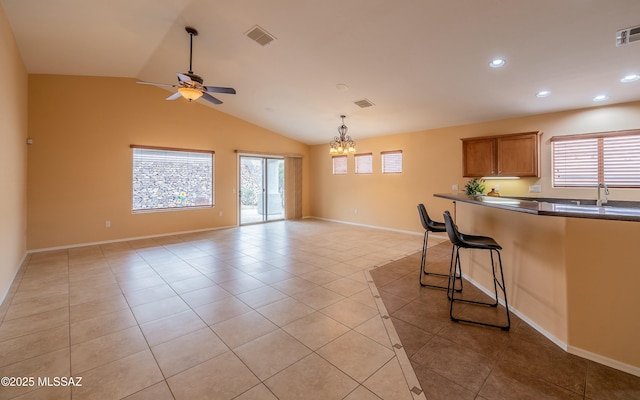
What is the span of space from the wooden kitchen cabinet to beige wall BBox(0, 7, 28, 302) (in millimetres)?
7405

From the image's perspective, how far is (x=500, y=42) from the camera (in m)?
3.17

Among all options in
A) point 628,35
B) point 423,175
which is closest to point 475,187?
point 423,175

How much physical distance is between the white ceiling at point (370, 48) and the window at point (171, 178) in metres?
1.87

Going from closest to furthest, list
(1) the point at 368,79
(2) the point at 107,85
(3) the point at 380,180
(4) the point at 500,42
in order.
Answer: (4) the point at 500,42 < (1) the point at 368,79 < (2) the point at 107,85 < (3) the point at 380,180

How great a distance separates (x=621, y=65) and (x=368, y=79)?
326 centimetres

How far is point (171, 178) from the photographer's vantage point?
6.82m

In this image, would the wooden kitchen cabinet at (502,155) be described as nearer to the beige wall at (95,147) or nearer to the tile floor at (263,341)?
the tile floor at (263,341)

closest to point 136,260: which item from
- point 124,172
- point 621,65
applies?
point 124,172

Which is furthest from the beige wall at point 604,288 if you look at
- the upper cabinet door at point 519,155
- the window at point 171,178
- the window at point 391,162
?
the window at point 171,178

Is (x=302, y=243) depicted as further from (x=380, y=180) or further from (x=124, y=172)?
(x=124, y=172)

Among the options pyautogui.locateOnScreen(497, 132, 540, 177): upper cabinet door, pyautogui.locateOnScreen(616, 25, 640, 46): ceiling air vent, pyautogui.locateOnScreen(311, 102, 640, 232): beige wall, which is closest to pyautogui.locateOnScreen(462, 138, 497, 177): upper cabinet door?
pyautogui.locateOnScreen(497, 132, 540, 177): upper cabinet door

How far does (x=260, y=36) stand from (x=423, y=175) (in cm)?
484

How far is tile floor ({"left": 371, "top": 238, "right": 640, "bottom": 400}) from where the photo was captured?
1.73m

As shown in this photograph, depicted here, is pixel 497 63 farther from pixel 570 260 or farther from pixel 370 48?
pixel 570 260
